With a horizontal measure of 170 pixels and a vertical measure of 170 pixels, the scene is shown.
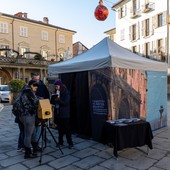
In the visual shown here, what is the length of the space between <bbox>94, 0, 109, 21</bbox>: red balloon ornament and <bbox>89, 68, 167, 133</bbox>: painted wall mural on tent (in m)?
1.93

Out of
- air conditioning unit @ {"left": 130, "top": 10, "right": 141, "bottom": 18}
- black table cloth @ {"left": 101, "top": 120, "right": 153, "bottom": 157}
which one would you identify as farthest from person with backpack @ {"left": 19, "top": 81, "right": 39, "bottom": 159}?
air conditioning unit @ {"left": 130, "top": 10, "right": 141, "bottom": 18}

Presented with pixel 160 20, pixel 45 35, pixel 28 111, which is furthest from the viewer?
pixel 45 35

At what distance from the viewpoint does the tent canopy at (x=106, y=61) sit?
495 centimetres

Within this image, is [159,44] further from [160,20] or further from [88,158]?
[88,158]

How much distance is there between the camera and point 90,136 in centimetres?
564

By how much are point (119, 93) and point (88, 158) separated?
1734 millimetres

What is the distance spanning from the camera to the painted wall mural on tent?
4.97 metres

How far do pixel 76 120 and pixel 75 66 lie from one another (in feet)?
5.13

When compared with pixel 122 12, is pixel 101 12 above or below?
below

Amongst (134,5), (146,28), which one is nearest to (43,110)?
(146,28)

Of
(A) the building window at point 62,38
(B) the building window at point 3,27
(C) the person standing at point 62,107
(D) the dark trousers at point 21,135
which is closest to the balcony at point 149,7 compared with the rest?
(A) the building window at point 62,38

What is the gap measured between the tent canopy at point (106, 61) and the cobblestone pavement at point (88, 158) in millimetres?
1900

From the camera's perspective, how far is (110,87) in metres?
4.94

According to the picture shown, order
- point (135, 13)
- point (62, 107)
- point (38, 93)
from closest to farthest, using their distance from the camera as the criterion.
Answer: point (62, 107)
point (38, 93)
point (135, 13)
